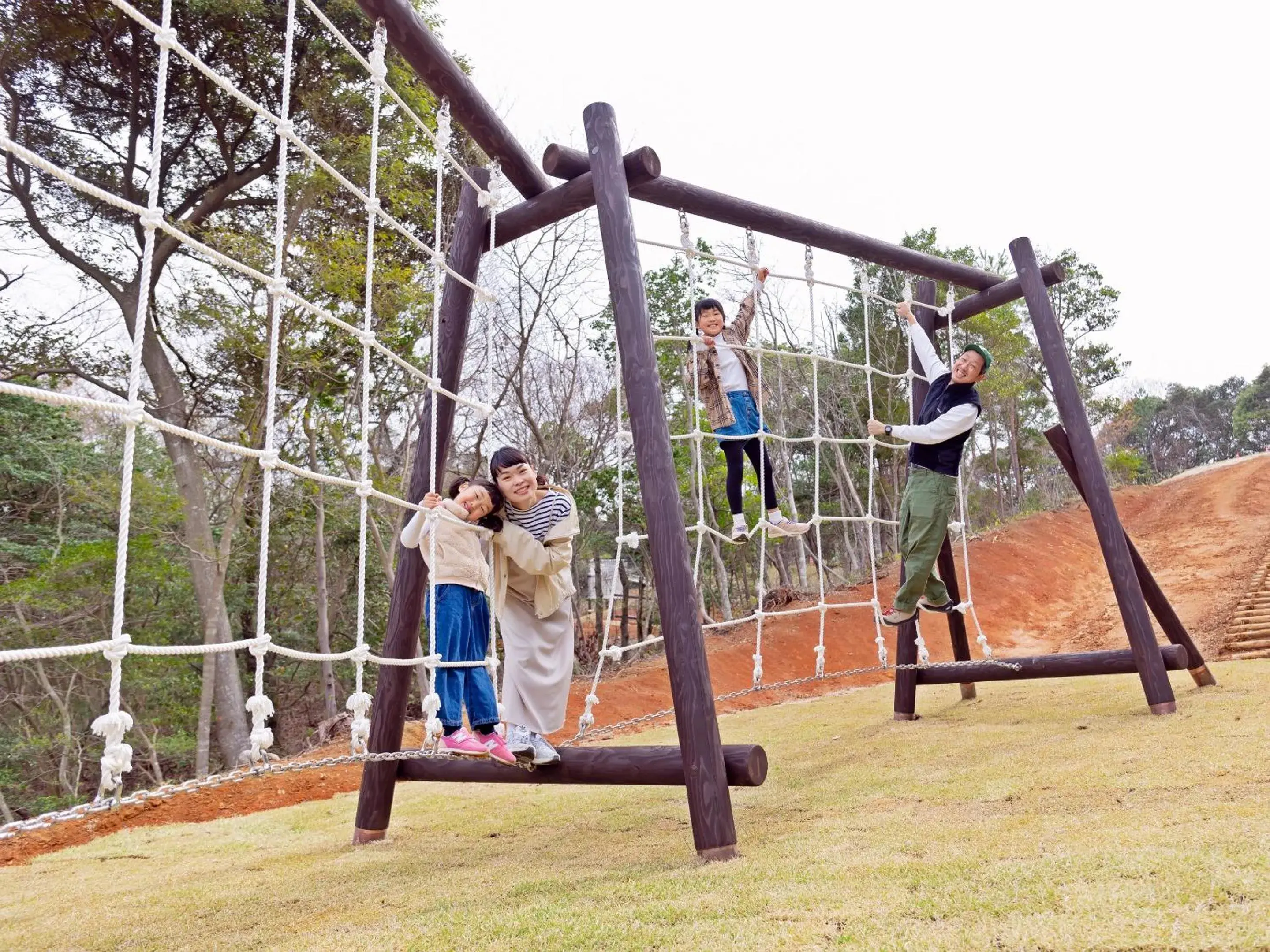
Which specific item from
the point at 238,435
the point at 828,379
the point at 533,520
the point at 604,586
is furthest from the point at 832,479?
the point at 533,520

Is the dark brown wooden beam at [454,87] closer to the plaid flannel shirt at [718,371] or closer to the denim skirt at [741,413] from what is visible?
the plaid flannel shirt at [718,371]

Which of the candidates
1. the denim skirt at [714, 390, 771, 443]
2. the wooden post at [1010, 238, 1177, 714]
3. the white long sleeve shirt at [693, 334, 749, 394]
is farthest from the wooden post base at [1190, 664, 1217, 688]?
the white long sleeve shirt at [693, 334, 749, 394]

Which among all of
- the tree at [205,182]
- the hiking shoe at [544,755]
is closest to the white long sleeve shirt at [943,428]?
the hiking shoe at [544,755]

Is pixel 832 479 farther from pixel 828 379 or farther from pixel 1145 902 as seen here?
pixel 1145 902

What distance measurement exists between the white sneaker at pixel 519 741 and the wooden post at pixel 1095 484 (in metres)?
2.53

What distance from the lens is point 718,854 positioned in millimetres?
2059

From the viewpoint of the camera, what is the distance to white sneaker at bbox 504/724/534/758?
240cm

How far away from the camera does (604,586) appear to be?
53.4 ft

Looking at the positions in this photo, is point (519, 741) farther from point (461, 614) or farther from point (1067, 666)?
point (1067, 666)

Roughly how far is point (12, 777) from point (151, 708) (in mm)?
1735

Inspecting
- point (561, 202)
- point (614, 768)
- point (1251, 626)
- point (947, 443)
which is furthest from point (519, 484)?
point (1251, 626)

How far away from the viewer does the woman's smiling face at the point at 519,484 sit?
2.66 meters

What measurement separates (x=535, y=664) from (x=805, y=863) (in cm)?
106

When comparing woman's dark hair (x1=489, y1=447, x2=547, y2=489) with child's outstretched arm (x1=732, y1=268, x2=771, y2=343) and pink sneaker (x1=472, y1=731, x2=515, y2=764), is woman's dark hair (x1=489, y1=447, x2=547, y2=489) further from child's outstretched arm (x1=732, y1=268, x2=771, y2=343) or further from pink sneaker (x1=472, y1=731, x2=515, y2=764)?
child's outstretched arm (x1=732, y1=268, x2=771, y2=343)
